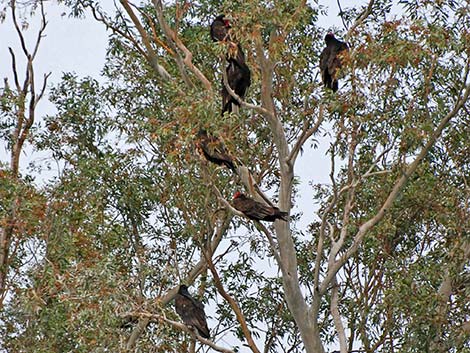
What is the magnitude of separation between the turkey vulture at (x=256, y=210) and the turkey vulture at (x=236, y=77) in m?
0.96

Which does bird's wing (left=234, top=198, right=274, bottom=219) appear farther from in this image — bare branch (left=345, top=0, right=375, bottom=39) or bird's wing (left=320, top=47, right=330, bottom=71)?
bare branch (left=345, top=0, right=375, bottom=39)

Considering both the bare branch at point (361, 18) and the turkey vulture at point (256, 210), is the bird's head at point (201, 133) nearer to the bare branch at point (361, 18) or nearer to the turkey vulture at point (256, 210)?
the turkey vulture at point (256, 210)

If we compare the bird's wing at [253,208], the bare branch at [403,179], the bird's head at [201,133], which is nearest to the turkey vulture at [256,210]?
the bird's wing at [253,208]

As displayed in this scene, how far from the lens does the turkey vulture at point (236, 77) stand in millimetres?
12492

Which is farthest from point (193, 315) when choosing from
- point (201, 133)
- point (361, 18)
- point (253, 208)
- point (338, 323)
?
point (361, 18)

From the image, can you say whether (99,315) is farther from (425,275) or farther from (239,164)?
(425,275)

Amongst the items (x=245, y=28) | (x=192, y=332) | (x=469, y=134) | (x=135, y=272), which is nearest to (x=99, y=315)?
(x=192, y=332)

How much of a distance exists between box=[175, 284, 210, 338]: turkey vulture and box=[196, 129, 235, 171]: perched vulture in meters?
1.46

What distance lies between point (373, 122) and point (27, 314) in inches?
178

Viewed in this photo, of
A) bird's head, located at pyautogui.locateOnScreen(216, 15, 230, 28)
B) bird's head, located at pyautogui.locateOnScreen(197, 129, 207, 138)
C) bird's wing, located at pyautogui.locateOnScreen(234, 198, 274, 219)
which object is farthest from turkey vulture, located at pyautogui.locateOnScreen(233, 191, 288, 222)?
bird's head, located at pyautogui.locateOnScreen(216, 15, 230, 28)

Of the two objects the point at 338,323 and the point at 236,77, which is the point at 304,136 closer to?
the point at 236,77

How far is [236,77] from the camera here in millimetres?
12586

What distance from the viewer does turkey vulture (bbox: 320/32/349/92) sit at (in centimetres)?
1306

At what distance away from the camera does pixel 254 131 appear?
15.5 m
